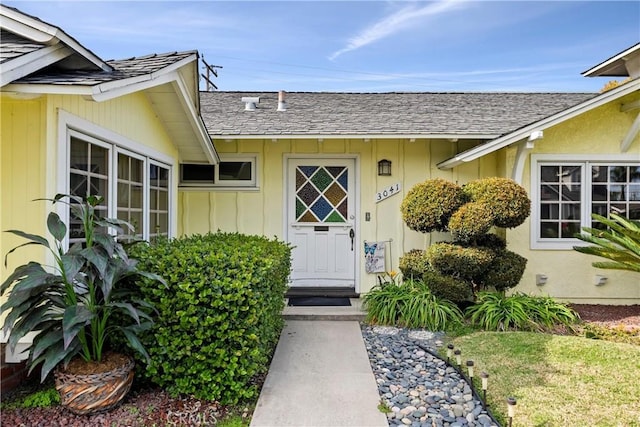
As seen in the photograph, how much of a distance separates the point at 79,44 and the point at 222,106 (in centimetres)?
473

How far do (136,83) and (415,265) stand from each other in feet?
14.1

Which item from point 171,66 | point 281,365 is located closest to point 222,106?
point 171,66

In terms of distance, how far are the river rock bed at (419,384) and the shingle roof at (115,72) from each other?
3.47 meters

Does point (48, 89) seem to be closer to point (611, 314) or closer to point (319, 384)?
point (319, 384)

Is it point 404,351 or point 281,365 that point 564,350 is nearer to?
point 404,351

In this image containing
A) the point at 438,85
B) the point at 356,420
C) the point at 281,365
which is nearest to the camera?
the point at 356,420

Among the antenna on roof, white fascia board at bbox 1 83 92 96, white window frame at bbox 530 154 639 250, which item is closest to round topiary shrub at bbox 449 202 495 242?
white window frame at bbox 530 154 639 250

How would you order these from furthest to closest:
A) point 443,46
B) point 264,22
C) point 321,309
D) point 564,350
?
point 443,46
point 264,22
point 321,309
point 564,350

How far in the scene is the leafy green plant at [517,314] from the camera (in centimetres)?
495

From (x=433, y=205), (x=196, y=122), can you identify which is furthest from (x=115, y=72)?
(x=433, y=205)

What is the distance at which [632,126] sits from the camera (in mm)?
5926

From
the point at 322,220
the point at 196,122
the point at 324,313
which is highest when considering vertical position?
the point at 196,122

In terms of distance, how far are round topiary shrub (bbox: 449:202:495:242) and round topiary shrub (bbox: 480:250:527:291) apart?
491 millimetres

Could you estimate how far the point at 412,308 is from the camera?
514 centimetres
